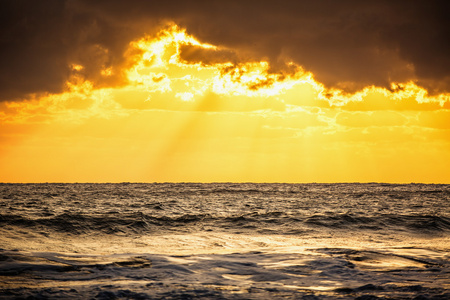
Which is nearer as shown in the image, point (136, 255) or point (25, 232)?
point (136, 255)

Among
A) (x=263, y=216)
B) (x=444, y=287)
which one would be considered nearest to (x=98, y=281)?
(x=444, y=287)

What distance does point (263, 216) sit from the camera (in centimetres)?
2516

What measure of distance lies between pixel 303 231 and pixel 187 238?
5.94 metres

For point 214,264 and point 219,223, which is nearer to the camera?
point 214,264

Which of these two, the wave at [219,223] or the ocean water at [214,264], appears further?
the wave at [219,223]

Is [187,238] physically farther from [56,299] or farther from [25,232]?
[56,299]

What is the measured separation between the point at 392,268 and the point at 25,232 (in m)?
15.6

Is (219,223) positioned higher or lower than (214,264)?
lower

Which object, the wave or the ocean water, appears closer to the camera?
the ocean water

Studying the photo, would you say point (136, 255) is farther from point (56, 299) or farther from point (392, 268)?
point (392, 268)

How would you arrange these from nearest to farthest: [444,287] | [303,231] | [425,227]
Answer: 1. [444,287]
2. [303,231]
3. [425,227]

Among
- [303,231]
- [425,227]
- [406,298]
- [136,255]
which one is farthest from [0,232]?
[425,227]

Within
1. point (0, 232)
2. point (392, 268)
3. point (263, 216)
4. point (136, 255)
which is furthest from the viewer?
point (263, 216)

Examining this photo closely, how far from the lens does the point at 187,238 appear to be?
16.7 meters
